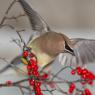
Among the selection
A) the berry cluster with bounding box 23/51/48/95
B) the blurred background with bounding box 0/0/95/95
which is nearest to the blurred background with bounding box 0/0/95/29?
the blurred background with bounding box 0/0/95/95

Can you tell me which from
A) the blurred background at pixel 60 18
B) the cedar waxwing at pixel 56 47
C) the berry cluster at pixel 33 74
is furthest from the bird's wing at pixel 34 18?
the berry cluster at pixel 33 74

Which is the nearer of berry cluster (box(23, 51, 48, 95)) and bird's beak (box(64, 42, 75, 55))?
berry cluster (box(23, 51, 48, 95))

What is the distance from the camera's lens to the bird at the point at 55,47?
1.02 meters

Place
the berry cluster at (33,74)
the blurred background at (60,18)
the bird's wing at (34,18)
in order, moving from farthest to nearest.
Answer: the blurred background at (60,18) → the bird's wing at (34,18) → the berry cluster at (33,74)

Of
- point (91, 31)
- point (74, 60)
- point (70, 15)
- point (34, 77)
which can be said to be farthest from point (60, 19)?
point (34, 77)

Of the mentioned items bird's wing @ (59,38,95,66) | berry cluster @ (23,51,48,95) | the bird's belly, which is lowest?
the bird's belly

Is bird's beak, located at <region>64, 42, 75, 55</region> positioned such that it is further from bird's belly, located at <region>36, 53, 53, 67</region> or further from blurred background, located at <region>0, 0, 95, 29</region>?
blurred background, located at <region>0, 0, 95, 29</region>

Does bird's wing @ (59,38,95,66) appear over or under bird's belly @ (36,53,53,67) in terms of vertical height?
over

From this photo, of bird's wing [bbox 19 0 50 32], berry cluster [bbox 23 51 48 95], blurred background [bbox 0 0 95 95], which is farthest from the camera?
blurred background [bbox 0 0 95 95]

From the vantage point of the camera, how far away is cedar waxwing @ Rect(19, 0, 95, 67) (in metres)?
1.02

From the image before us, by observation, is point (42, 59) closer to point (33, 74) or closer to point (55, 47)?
point (55, 47)

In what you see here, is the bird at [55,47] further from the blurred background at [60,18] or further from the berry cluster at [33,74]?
the berry cluster at [33,74]

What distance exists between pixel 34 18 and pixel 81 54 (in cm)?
23

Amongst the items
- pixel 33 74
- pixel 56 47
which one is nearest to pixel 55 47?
pixel 56 47
